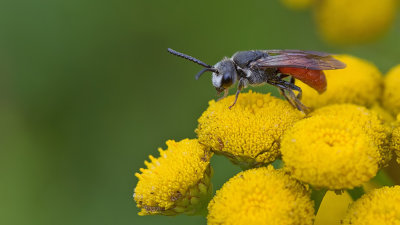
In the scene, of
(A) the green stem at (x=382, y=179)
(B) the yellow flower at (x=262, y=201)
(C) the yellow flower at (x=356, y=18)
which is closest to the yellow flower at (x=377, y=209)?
(B) the yellow flower at (x=262, y=201)

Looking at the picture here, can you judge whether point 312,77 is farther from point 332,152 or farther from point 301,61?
point 332,152

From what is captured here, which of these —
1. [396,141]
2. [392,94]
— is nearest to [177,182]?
[396,141]

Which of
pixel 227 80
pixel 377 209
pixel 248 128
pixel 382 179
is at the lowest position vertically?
pixel 382 179

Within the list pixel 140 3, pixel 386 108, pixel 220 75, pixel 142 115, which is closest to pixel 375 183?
pixel 386 108

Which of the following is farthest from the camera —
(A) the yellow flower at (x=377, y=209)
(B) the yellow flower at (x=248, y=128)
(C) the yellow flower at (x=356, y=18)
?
(C) the yellow flower at (x=356, y=18)

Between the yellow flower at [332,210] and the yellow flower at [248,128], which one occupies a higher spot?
the yellow flower at [248,128]

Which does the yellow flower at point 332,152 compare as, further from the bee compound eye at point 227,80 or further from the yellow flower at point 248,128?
the bee compound eye at point 227,80
